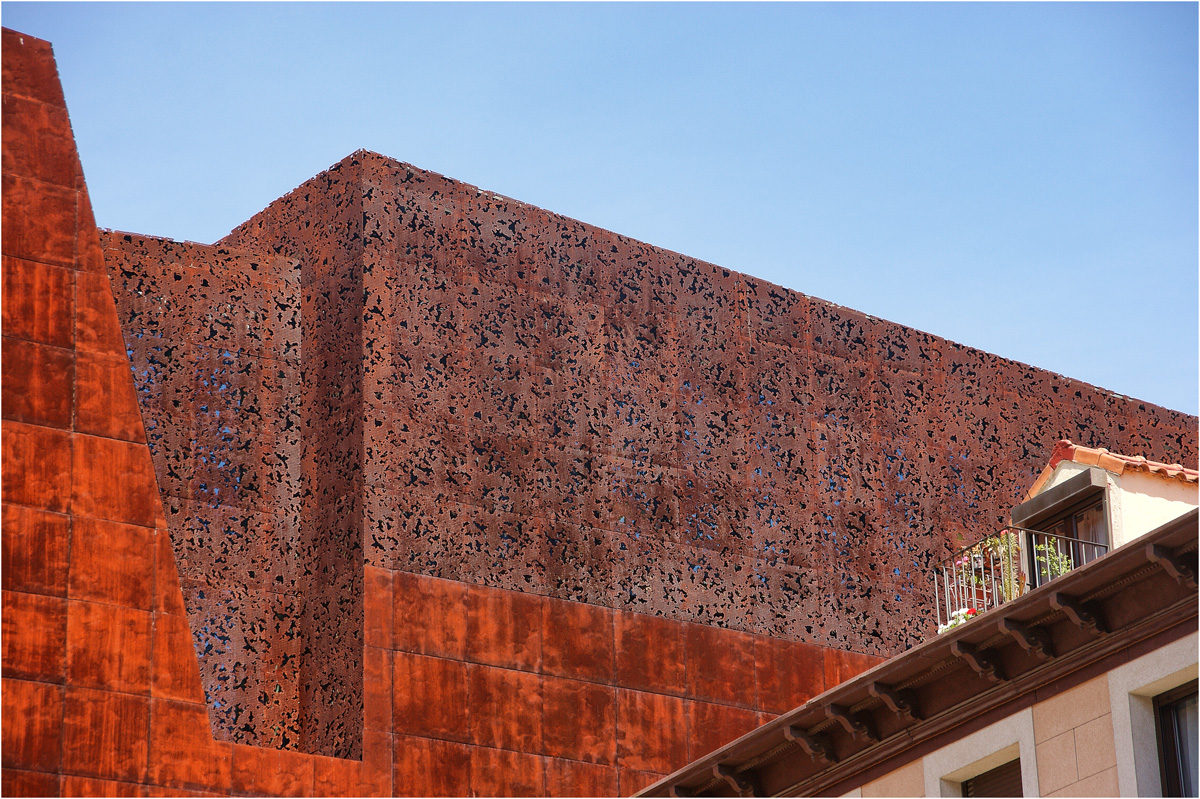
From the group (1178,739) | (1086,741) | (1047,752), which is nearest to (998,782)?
(1047,752)

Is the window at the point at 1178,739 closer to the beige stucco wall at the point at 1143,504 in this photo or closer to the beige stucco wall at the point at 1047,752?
the beige stucco wall at the point at 1047,752

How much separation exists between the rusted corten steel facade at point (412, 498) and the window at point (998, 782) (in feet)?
25.3

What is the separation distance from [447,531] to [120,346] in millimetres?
4678

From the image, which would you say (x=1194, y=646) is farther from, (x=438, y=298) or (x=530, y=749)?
(x=438, y=298)

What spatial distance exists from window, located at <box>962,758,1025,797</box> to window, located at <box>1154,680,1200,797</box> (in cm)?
149

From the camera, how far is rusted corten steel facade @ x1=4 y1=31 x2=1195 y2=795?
754 inches

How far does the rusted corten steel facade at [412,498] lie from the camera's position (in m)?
19.1

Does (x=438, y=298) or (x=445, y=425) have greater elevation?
(x=438, y=298)

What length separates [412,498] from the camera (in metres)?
22.2

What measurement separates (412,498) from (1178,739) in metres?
10.9

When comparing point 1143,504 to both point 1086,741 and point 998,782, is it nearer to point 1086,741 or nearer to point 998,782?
point 998,782

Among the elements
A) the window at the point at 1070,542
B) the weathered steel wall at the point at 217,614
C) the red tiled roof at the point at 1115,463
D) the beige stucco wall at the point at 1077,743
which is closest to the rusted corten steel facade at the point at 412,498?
the weathered steel wall at the point at 217,614

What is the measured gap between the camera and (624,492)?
950 inches

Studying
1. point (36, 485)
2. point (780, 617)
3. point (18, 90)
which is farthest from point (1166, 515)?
point (18, 90)
